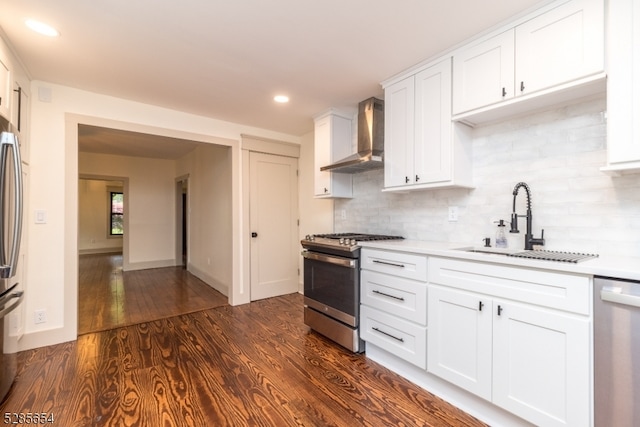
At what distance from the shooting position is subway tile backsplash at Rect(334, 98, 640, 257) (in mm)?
1684

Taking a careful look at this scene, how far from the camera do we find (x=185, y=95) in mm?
2990

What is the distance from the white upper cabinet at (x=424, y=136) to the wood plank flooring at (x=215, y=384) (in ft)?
5.04

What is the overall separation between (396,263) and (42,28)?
2885 mm

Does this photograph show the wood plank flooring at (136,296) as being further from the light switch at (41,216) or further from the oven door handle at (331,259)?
the oven door handle at (331,259)

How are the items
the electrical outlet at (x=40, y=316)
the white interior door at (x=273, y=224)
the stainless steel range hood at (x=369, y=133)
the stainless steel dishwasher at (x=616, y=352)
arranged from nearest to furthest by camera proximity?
1. the stainless steel dishwasher at (x=616, y=352)
2. the electrical outlet at (x=40, y=316)
3. the stainless steel range hood at (x=369, y=133)
4. the white interior door at (x=273, y=224)

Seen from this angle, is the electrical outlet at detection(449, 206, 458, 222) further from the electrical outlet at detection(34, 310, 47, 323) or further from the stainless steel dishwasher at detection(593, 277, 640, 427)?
the electrical outlet at detection(34, 310, 47, 323)

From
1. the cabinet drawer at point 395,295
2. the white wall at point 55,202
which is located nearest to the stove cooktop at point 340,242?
the cabinet drawer at point 395,295

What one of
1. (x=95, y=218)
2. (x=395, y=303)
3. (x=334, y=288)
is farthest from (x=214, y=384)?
(x=95, y=218)

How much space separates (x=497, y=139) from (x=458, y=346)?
1511 millimetres

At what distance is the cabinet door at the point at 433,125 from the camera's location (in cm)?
221

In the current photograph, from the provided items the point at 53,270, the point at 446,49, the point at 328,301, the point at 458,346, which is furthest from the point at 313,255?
the point at 53,270

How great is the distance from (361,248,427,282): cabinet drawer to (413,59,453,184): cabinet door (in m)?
0.65

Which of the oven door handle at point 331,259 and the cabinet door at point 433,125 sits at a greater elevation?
the cabinet door at point 433,125

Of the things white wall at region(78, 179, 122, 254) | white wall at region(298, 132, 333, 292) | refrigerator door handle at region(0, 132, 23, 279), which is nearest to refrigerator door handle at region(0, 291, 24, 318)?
refrigerator door handle at region(0, 132, 23, 279)
